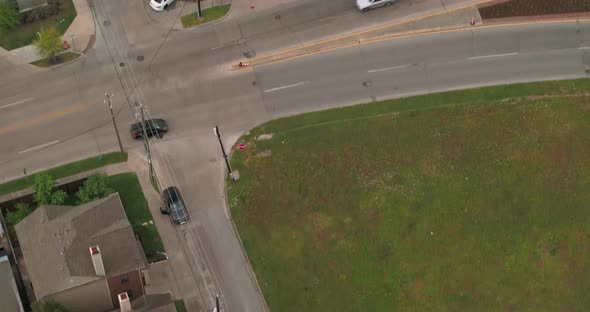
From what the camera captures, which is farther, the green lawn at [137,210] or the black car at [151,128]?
the black car at [151,128]

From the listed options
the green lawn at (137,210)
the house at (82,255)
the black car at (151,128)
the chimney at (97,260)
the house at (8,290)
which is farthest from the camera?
the black car at (151,128)

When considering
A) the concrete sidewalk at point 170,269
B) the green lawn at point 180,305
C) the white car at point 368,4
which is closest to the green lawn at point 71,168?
the concrete sidewalk at point 170,269

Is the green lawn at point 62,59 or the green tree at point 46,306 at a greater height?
the green lawn at point 62,59

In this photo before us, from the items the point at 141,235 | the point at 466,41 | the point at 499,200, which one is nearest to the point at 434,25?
the point at 466,41

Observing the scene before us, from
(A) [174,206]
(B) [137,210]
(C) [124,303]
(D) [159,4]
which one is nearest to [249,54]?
(D) [159,4]

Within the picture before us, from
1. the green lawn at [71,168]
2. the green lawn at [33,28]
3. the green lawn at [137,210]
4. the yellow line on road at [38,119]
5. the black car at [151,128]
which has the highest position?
the green lawn at [33,28]

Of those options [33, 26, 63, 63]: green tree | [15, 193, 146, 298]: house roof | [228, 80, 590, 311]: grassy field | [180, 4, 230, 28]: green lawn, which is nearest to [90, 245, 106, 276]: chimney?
[15, 193, 146, 298]: house roof

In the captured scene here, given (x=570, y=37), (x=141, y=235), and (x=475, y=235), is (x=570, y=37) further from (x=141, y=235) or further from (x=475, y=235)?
(x=141, y=235)

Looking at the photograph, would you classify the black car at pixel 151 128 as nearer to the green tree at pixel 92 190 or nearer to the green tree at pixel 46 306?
the green tree at pixel 92 190
